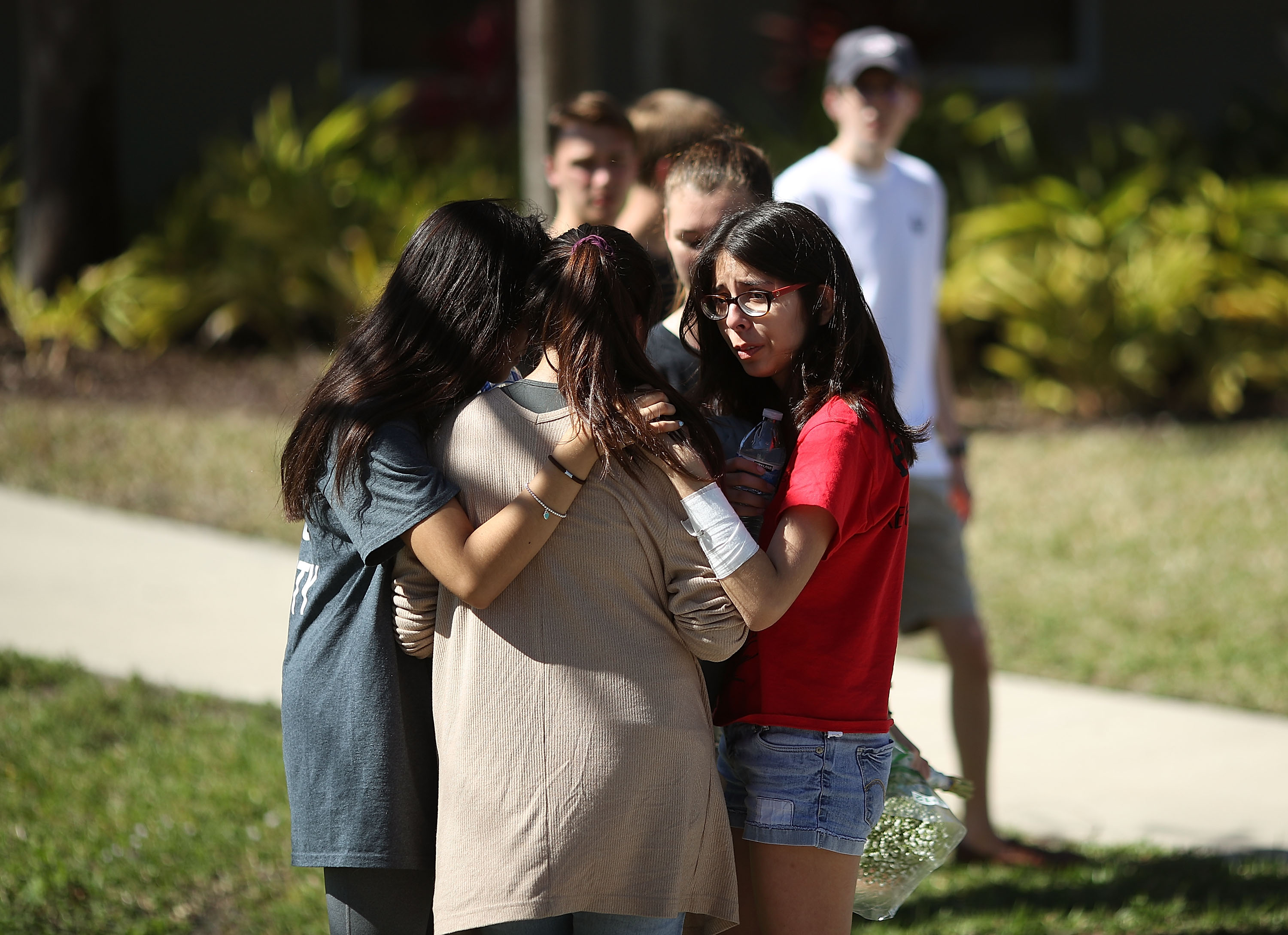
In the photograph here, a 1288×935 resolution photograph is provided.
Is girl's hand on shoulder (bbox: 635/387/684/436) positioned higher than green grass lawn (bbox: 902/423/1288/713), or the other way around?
girl's hand on shoulder (bbox: 635/387/684/436)

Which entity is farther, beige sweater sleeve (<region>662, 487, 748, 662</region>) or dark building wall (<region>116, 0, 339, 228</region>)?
dark building wall (<region>116, 0, 339, 228</region>)

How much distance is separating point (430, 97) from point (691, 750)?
10.7 metres

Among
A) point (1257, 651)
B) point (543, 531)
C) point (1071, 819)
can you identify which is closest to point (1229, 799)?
point (1071, 819)

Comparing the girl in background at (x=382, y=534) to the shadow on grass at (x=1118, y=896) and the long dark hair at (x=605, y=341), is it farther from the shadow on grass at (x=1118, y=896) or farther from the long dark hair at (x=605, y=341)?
the shadow on grass at (x=1118, y=896)

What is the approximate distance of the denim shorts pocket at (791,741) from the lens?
2160 mm

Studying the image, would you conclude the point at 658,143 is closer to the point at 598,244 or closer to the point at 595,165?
the point at 595,165

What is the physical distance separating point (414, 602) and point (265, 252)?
838 centimetres

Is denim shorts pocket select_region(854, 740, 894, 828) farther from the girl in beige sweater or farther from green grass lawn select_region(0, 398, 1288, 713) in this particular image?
green grass lawn select_region(0, 398, 1288, 713)

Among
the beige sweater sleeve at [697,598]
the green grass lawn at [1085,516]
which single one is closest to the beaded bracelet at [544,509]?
the beige sweater sleeve at [697,598]

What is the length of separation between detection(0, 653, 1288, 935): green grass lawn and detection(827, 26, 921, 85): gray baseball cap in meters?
2.32

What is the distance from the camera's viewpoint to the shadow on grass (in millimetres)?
3336

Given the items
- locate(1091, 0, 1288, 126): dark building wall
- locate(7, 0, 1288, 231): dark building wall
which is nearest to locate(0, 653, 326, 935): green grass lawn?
locate(7, 0, 1288, 231): dark building wall

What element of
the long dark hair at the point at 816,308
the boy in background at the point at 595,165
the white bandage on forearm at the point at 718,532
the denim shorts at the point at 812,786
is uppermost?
the boy in background at the point at 595,165

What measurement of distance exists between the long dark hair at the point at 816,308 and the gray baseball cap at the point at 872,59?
189cm
